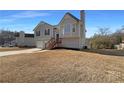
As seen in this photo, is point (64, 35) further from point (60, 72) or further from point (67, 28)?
point (60, 72)

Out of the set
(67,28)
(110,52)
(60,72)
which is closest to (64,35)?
(67,28)

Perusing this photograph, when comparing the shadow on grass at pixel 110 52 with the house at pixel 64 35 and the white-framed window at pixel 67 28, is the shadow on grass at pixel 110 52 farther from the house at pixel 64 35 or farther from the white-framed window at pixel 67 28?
the white-framed window at pixel 67 28

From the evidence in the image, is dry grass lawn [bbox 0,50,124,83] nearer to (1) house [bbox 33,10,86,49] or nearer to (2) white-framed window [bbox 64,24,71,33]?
(1) house [bbox 33,10,86,49]

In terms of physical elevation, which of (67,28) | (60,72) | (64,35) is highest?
(67,28)

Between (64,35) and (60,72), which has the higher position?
(64,35)

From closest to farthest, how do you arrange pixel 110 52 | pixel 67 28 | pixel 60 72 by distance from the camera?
pixel 60 72 → pixel 110 52 → pixel 67 28

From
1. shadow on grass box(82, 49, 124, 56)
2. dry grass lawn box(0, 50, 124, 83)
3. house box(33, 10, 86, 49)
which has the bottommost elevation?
dry grass lawn box(0, 50, 124, 83)

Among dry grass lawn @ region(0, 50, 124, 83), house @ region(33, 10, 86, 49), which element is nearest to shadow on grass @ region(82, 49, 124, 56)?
house @ region(33, 10, 86, 49)

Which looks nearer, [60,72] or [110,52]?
[60,72]
